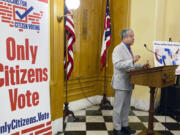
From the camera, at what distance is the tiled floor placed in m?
2.83

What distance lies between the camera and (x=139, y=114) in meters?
3.60

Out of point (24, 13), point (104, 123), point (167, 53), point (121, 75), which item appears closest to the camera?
point (24, 13)

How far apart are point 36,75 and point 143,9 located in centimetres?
309

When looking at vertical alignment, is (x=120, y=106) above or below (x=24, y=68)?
below

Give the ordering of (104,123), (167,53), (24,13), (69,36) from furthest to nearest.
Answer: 1. (167,53)
2. (104,123)
3. (69,36)
4. (24,13)

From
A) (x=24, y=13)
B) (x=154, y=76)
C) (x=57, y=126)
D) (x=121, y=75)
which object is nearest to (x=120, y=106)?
(x=121, y=75)

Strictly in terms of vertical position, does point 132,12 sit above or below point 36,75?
above

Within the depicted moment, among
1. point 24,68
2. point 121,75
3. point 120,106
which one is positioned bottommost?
point 120,106

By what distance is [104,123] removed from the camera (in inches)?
124

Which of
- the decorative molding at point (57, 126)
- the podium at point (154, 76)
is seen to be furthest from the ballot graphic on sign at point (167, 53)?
the decorative molding at point (57, 126)

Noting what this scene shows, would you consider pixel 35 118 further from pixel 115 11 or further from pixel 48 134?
pixel 115 11

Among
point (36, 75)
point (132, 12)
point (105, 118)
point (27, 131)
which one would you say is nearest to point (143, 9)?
point (132, 12)

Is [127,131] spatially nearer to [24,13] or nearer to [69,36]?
[69,36]

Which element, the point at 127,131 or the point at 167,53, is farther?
the point at 167,53
